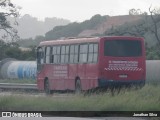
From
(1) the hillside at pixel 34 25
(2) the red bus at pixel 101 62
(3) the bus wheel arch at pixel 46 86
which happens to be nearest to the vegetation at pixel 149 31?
(3) the bus wheel arch at pixel 46 86

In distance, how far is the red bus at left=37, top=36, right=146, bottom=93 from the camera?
2822 cm

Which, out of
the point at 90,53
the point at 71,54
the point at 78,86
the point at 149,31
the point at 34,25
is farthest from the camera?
the point at 34,25

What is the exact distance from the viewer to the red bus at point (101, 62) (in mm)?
28219

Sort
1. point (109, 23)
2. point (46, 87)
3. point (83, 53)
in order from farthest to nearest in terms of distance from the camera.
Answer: point (109, 23) < point (46, 87) < point (83, 53)

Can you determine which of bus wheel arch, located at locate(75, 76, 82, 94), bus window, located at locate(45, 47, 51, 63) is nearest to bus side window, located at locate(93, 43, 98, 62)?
bus wheel arch, located at locate(75, 76, 82, 94)

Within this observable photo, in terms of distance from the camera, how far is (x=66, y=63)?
3131 cm

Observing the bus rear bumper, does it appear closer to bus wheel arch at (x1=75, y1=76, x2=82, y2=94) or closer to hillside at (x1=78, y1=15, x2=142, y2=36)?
bus wheel arch at (x1=75, y1=76, x2=82, y2=94)

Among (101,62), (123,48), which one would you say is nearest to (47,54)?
(123,48)

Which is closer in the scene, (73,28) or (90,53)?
(90,53)

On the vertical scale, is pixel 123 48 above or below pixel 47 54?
above

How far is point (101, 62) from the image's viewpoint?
28141 mm

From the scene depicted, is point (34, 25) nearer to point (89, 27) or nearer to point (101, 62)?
point (89, 27)

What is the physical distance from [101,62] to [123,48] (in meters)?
1.43

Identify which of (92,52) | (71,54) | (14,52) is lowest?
(14,52)
